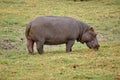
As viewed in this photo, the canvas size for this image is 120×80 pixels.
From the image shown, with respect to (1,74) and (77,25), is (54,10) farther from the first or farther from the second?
(1,74)

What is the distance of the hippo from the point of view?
1263 centimetres

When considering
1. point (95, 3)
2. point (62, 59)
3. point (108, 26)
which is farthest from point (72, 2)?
point (62, 59)

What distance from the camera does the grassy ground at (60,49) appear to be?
10031 mm

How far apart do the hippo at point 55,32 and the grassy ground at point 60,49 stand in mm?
294

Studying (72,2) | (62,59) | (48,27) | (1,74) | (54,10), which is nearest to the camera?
(1,74)

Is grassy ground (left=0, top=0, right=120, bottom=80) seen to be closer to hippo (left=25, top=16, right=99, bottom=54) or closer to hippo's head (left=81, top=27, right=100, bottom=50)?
Result: hippo's head (left=81, top=27, right=100, bottom=50)

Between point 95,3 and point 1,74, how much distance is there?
16.5m

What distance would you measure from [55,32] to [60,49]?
5.81 feet

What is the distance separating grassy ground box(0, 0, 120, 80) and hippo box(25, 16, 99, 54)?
0.96 feet

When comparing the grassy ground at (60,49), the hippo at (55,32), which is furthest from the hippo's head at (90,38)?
the grassy ground at (60,49)

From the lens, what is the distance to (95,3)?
2588 cm

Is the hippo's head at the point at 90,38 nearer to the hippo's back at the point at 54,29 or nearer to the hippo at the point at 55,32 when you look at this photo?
the hippo at the point at 55,32

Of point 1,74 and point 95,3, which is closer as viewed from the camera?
point 1,74

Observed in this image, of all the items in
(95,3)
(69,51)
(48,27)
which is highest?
(48,27)
